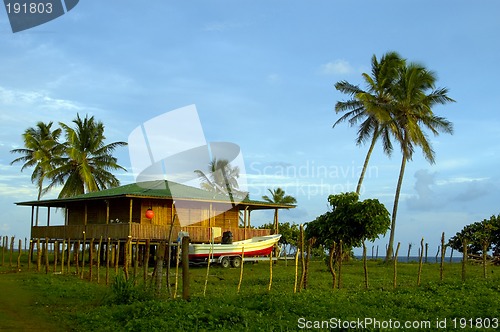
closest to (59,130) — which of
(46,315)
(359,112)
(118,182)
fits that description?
(118,182)

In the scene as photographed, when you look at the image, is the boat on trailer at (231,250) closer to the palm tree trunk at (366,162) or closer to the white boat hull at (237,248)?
the white boat hull at (237,248)

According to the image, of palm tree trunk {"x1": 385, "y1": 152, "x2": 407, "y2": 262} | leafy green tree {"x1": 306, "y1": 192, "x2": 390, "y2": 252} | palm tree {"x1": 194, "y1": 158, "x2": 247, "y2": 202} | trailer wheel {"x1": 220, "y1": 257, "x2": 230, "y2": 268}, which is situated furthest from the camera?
palm tree {"x1": 194, "y1": 158, "x2": 247, "y2": 202}

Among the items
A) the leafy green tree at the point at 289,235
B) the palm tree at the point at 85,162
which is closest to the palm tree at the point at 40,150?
the palm tree at the point at 85,162

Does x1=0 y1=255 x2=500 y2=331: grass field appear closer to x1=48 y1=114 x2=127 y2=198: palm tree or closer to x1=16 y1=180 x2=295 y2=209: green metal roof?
x1=16 y1=180 x2=295 y2=209: green metal roof

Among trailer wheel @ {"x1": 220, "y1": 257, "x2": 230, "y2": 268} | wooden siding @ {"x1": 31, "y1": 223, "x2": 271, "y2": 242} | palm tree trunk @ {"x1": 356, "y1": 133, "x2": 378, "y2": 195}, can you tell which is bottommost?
trailer wheel @ {"x1": 220, "y1": 257, "x2": 230, "y2": 268}

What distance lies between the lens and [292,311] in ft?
40.7

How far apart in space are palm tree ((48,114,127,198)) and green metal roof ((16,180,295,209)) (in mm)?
5830

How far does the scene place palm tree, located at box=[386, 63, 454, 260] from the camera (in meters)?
35.9

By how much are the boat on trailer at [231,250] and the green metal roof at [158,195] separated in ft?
7.31

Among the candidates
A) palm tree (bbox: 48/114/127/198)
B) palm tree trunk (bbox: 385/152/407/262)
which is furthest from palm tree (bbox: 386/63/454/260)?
palm tree (bbox: 48/114/127/198)

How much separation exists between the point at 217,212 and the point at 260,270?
575 cm

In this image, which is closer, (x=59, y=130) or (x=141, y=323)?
(x=141, y=323)

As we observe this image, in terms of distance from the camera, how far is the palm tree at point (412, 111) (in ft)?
118

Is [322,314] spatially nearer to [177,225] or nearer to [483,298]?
[483,298]
